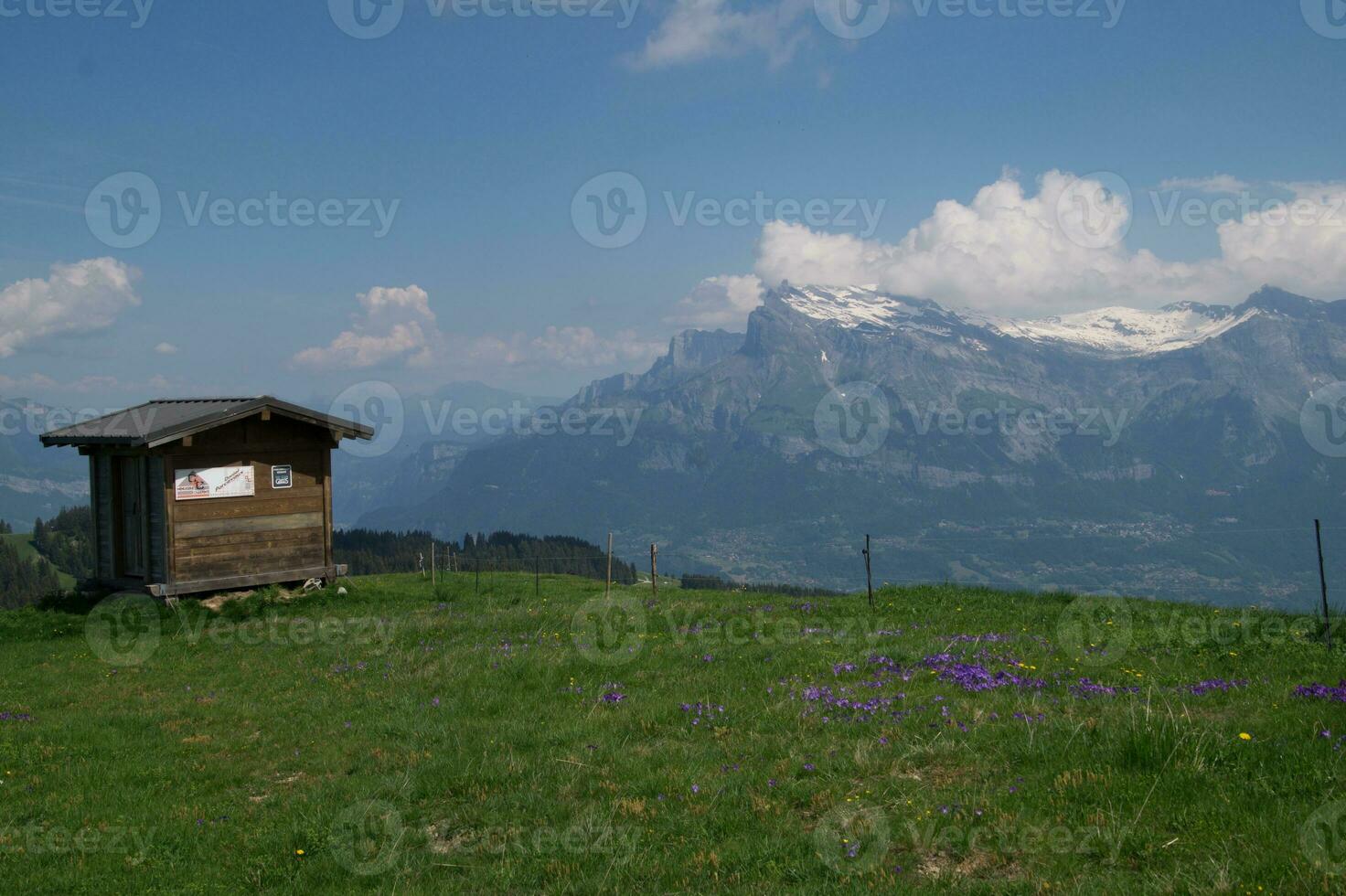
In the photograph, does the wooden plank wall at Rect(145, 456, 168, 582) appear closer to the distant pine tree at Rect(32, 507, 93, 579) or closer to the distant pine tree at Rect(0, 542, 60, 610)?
the distant pine tree at Rect(0, 542, 60, 610)

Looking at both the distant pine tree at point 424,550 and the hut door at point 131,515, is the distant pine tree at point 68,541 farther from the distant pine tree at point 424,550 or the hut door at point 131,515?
the hut door at point 131,515

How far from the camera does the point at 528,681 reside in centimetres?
1542

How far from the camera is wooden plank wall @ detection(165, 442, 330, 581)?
92.4 ft

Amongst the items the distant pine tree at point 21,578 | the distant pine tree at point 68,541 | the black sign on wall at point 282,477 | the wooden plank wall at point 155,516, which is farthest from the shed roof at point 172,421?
the distant pine tree at point 68,541

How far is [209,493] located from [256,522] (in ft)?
5.81

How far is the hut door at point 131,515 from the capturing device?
95.8 ft

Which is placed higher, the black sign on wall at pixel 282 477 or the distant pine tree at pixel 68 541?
the black sign on wall at pixel 282 477

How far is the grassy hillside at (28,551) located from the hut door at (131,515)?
116 metres

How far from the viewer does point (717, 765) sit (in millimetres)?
10477

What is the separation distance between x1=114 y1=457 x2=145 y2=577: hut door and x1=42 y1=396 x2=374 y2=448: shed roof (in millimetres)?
1133

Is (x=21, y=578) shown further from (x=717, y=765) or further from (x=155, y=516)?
(x=717, y=765)

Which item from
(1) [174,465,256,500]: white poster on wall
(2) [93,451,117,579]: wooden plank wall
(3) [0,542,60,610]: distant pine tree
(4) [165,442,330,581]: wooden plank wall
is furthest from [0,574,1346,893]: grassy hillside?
(3) [0,542,60,610]: distant pine tree

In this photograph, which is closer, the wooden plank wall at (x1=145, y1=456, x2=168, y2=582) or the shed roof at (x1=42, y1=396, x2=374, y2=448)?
the shed roof at (x1=42, y1=396, x2=374, y2=448)

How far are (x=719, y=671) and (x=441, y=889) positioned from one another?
7.50m
